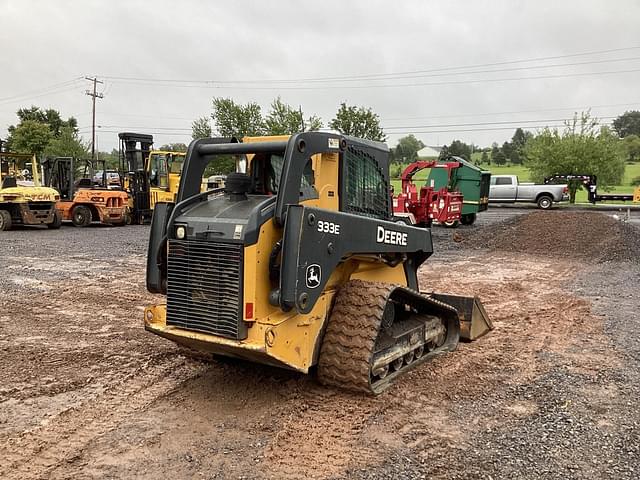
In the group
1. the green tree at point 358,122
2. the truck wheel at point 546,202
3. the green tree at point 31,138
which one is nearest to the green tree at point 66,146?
the green tree at point 31,138

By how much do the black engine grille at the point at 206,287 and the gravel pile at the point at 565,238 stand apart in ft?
35.6

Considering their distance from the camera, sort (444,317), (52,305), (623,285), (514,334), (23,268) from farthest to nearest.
→ 1. (23,268)
2. (623,285)
3. (52,305)
4. (514,334)
5. (444,317)

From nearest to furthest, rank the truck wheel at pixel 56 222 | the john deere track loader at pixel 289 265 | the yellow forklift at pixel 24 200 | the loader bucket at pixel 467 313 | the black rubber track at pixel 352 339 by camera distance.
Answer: the john deere track loader at pixel 289 265 → the black rubber track at pixel 352 339 → the loader bucket at pixel 467 313 → the yellow forklift at pixel 24 200 → the truck wheel at pixel 56 222

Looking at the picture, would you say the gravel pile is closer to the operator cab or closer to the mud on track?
the mud on track

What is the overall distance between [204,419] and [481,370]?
2.59m

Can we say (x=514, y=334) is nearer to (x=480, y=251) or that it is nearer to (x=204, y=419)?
(x=204, y=419)

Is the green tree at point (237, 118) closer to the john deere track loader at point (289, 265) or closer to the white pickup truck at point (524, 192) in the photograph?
the white pickup truck at point (524, 192)

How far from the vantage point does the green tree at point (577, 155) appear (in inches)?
1535

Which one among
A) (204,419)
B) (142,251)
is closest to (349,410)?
(204,419)

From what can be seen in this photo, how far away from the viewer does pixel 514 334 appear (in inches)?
266

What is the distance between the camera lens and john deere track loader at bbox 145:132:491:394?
4133 millimetres

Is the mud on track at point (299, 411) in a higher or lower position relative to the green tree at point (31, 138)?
lower

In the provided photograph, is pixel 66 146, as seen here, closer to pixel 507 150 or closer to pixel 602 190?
pixel 602 190

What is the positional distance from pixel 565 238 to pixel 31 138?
41.6 meters
